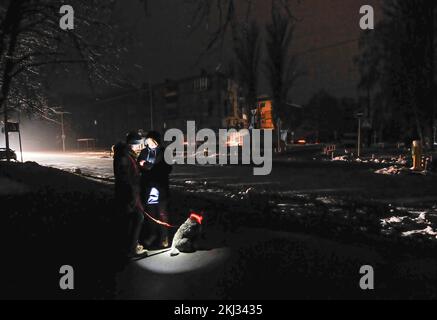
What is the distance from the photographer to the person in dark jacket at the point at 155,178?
586cm

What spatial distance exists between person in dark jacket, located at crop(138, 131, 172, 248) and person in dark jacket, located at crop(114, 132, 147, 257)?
0.18m

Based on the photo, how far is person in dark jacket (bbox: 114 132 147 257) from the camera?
5.59 m

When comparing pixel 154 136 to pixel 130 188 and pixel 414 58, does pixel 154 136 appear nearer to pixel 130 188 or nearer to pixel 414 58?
pixel 130 188

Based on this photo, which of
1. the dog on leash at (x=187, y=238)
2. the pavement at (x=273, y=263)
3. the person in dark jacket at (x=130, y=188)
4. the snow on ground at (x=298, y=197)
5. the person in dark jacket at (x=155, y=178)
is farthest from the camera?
the snow on ground at (x=298, y=197)

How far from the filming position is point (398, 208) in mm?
9539

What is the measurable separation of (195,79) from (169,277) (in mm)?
56717

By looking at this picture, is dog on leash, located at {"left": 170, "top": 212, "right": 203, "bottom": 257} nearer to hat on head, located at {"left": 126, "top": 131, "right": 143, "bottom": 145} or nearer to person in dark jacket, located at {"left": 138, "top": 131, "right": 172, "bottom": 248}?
person in dark jacket, located at {"left": 138, "top": 131, "right": 172, "bottom": 248}

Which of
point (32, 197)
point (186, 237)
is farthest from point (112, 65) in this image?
point (186, 237)

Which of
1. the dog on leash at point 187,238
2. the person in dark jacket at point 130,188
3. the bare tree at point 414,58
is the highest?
the bare tree at point 414,58

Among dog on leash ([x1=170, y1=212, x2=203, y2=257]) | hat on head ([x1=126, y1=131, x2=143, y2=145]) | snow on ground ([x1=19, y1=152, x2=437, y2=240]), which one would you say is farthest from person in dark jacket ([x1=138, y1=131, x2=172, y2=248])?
snow on ground ([x1=19, y1=152, x2=437, y2=240])

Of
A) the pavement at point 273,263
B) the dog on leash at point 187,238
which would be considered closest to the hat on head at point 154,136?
the dog on leash at point 187,238

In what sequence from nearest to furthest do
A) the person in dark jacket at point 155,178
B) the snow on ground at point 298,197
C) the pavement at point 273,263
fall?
the pavement at point 273,263
the person in dark jacket at point 155,178
the snow on ground at point 298,197

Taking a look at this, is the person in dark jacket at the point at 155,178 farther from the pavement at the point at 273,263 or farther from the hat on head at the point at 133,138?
the pavement at the point at 273,263

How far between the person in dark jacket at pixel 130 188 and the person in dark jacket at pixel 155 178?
18cm
